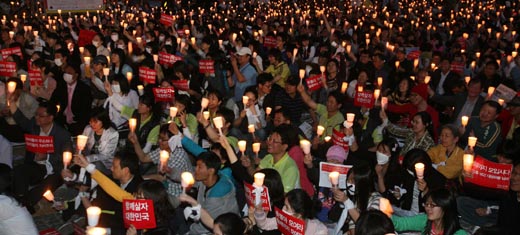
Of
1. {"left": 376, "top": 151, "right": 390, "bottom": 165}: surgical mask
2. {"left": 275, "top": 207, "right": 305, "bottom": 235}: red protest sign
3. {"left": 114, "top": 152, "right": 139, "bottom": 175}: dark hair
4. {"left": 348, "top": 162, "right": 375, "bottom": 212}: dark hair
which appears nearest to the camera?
{"left": 275, "top": 207, "right": 305, "bottom": 235}: red protest sign

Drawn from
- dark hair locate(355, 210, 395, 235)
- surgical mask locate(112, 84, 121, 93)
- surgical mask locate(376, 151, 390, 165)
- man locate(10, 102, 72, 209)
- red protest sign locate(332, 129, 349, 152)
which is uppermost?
dark hair locate(355, 210, 395, 235)

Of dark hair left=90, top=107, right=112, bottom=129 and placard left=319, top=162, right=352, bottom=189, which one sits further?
dark hair left=90, top=107, right=112, bottom=129

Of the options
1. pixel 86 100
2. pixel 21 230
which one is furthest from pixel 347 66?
pixel 21 230

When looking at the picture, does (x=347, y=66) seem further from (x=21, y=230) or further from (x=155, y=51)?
(x=21, y=230)

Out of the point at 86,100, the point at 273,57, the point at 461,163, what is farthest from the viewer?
the point at 273,57

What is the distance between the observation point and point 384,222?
13.7ft

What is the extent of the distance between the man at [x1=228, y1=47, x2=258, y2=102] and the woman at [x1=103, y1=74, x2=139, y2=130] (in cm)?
186

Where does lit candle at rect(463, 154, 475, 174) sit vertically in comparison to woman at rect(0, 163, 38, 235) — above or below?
above

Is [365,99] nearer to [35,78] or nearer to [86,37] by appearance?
[35,78]

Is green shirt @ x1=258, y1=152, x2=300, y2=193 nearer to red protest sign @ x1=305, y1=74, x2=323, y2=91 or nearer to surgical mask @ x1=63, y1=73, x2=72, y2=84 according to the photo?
red protest sign @ x1=305, y1=74, x2=323, y2=91

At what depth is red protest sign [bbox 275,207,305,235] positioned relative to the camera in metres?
4.39

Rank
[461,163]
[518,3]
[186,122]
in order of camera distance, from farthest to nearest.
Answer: [518,3] → [186,122] → [461,163]

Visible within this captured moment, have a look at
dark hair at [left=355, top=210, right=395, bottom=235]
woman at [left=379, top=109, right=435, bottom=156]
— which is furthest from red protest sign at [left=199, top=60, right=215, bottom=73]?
dark hair at [left=355, top=210, right=395, bottom=235]

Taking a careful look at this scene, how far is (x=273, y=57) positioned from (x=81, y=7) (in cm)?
942
